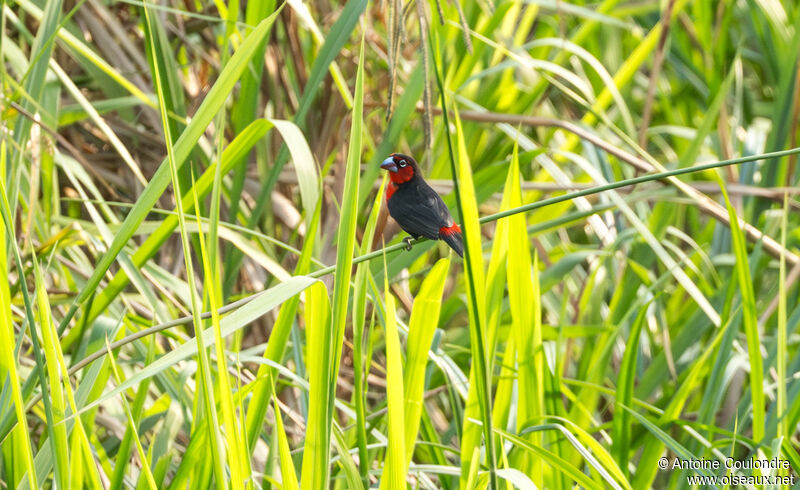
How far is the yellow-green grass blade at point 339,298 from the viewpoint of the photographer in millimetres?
1015

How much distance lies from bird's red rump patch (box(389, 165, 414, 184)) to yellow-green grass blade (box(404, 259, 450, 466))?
0.68 metres

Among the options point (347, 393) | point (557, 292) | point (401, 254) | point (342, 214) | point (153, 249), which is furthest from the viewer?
point (557, 292)

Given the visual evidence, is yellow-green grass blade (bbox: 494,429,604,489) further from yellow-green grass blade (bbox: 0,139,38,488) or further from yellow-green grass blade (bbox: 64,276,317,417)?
yellow-green grass blade (bbox: 0,139,38,488)

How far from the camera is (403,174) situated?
1972 mm

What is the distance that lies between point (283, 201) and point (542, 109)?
1179 millimetres

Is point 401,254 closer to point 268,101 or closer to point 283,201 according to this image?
point 283,201

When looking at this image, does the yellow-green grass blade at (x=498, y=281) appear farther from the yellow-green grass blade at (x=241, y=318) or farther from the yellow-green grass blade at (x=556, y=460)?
the yellow-green grass blade at (x=241, y=318)

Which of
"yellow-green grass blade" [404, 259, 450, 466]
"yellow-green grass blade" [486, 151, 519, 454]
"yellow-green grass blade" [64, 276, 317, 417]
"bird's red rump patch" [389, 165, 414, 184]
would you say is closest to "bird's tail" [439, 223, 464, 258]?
"bird's red rump patch" [389, 165, 414, 184]

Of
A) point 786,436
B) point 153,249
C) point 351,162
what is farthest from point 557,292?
point 351,162

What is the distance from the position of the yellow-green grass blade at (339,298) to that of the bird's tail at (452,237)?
0.74 metres

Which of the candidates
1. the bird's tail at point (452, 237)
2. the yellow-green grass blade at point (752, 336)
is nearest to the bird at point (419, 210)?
the bird's tail at point (452, 237)

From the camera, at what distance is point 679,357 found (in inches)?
84.4

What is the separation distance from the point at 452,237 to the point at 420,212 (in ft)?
0.29

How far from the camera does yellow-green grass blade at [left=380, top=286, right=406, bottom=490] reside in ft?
3.55
